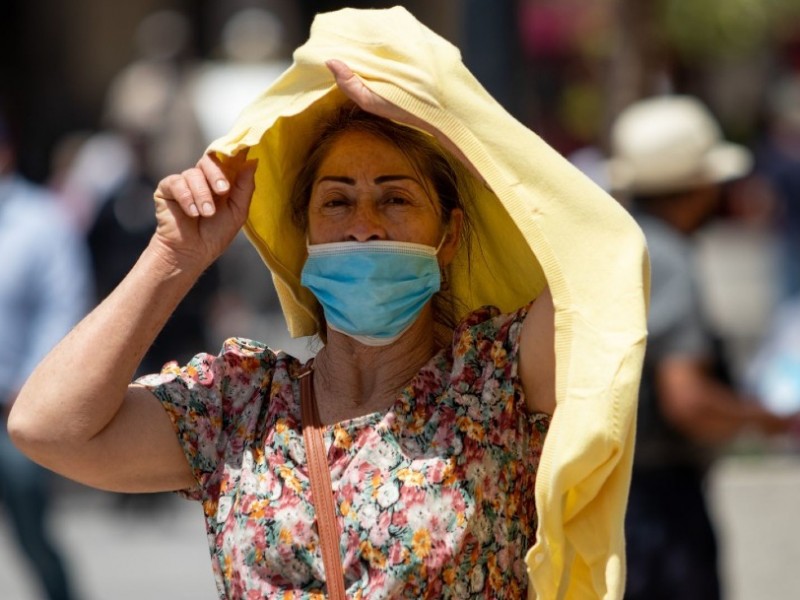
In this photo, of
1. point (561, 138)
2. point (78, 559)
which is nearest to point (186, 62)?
point (561, 138)

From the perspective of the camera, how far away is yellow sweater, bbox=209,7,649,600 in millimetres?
2713

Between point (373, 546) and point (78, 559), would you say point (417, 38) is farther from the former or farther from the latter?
point (78, 559)

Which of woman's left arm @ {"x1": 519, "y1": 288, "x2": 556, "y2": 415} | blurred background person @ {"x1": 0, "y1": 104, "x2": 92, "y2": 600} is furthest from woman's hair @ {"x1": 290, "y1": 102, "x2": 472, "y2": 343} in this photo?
blurred background person @ {"x1": 0, "y1": 104, "x2": 92, "y2": 600}

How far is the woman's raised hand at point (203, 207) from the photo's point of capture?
2.93 metres

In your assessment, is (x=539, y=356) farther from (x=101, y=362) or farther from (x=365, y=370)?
(x=101, y=362)

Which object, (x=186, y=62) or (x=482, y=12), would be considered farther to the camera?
(x=186, y=62)

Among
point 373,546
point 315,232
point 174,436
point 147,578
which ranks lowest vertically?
point 147,578

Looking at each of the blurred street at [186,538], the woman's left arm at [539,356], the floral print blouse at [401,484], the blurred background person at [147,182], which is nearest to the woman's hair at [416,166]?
the floral print blouse at [401,484]

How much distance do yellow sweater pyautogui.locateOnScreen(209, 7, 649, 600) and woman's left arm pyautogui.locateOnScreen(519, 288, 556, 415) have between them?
6 cm

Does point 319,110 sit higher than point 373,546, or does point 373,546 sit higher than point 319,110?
point 319,110

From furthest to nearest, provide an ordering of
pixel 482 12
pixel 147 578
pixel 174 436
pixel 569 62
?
pixel 569 62 → pixel 147 578 → pixel 482 12 → pixel 174 436

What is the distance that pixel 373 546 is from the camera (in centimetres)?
279

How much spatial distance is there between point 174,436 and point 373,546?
1.48ft

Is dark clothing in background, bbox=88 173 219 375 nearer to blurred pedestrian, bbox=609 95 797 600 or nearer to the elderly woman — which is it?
blurred pedestrian, bbox=609 95 797 600
